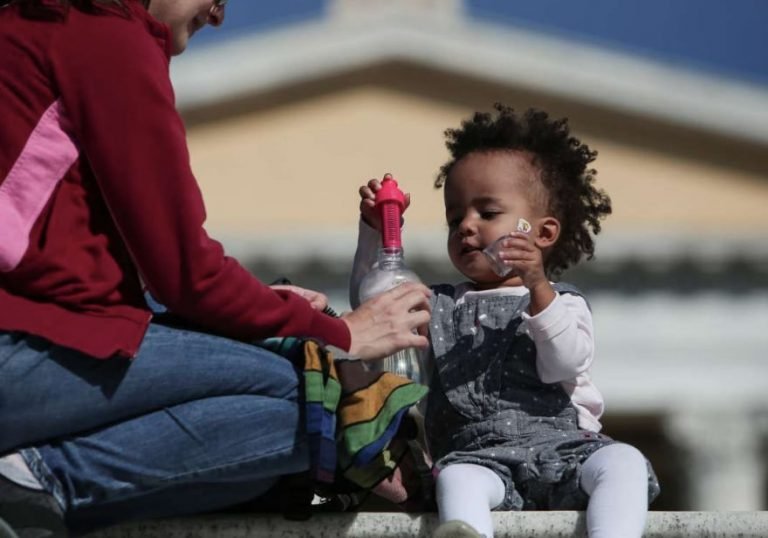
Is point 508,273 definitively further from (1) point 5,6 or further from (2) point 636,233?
(2) point 636,233

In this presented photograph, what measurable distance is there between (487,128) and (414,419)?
3.53 ft

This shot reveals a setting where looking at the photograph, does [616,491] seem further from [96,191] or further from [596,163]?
[596,163]

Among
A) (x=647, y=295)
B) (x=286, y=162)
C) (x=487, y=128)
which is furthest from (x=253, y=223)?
(x=487, y=128)

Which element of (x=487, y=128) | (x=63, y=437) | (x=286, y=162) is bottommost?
(x=63, y=437)

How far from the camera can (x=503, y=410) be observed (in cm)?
487

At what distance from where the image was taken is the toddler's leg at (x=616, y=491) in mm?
4381

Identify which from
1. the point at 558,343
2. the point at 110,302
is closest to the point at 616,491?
the point at 558,343

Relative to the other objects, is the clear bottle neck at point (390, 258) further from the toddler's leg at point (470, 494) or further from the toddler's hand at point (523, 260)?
the toddler's leg at point (470, 494)

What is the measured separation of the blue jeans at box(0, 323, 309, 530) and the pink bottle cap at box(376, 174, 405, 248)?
2.27 feet

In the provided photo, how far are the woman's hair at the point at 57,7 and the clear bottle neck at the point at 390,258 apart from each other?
0.92 m

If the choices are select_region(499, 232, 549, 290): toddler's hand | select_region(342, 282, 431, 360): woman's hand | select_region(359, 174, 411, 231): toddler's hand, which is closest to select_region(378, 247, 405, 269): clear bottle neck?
select_region(359, 174, 411, 231): toddler's hand

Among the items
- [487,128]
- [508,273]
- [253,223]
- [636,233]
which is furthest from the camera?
[253,223]

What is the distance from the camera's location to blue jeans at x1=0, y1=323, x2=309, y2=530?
4059mm

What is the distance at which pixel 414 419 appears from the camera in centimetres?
450
